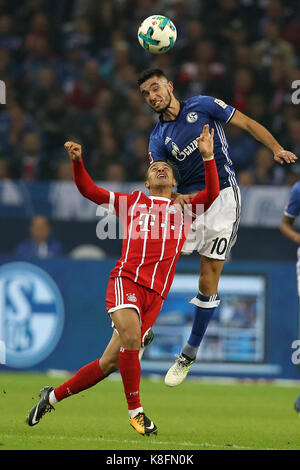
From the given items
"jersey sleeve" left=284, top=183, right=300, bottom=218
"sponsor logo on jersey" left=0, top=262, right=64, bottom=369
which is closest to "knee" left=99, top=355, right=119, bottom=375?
"jersey sleeve" left=284, top=183, right=300, bottom=218

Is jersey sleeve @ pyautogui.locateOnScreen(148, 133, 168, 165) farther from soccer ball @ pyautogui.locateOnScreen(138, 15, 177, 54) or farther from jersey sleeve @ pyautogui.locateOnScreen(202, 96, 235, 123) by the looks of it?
soccer ball @ pyautogui.locateOnScreen(138, 15, 177, 54)

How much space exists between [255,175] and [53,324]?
3.62 metres

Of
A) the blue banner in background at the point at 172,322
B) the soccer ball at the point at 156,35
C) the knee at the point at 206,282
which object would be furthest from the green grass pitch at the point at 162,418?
the soccer ball at the point at 156,35

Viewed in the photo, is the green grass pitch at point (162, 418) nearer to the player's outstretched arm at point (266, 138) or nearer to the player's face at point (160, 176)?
the player's face at point (160, 176)

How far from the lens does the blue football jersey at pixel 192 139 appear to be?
8.17 meters

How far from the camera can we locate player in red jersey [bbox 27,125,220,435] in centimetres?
734

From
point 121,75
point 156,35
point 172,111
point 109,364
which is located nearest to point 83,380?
point 109,364

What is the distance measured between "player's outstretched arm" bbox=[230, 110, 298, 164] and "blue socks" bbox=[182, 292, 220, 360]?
1504mm

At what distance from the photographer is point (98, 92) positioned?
15766mm

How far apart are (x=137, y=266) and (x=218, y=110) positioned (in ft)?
5.20

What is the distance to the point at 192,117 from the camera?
8203 mm

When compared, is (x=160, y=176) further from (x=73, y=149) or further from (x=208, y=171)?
(x=73, y=149)
